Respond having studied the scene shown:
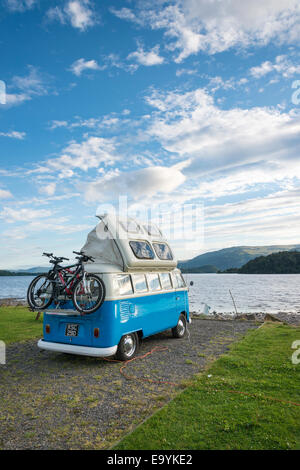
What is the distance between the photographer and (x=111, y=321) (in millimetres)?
7762

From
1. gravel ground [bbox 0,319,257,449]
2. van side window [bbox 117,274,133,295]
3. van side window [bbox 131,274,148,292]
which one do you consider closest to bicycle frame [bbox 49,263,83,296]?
van side window [bbox 117,274,133,295]

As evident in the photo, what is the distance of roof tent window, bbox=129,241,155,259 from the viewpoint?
9.15m

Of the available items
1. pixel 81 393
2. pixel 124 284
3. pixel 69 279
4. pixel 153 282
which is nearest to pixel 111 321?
pixel 124 284

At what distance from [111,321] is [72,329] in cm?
120

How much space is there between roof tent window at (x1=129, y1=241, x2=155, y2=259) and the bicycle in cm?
143

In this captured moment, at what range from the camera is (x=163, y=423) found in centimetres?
477

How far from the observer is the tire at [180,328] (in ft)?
37.8

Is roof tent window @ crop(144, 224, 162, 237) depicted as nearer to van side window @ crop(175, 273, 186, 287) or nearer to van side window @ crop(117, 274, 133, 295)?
van side window @ crop(175, 273, 186, 287)

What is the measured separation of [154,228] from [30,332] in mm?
7282

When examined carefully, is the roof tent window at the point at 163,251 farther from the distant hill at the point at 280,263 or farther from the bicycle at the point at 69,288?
the distant hill at the point at 280,263

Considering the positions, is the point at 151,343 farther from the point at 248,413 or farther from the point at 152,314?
the point at 248,413

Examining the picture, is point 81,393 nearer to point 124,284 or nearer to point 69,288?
point 69,288

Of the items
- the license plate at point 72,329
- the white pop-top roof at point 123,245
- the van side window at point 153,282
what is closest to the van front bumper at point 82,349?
the license plate at point 72,329

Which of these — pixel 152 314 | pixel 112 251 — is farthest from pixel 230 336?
pixel 112 251
